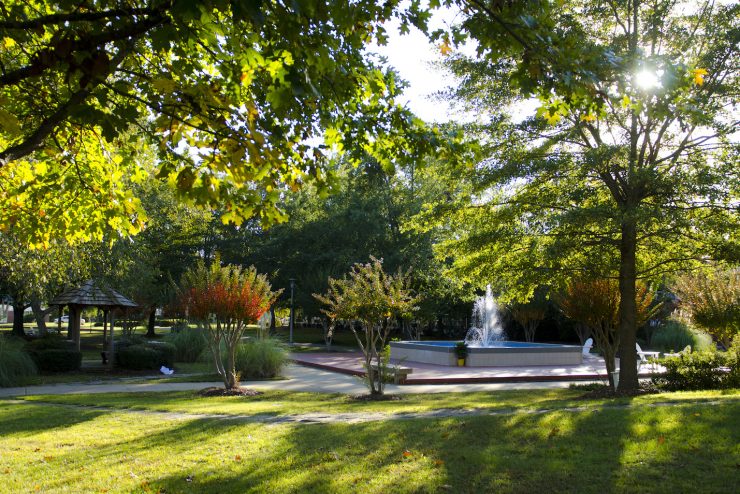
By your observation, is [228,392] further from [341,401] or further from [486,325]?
[486,325]

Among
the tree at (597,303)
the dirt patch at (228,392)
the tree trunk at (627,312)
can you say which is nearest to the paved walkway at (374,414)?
the dirt patch at (228,392)

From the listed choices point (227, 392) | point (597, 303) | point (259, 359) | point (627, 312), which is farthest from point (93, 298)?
point (627, 312)

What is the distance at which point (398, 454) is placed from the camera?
21.5ft

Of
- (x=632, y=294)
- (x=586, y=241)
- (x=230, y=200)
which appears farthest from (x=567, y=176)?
(x=230, y=200)

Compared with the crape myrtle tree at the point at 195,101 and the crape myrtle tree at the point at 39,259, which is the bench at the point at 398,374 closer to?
the crape myrtle tree at the point at 39,259

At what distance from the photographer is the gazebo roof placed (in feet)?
72.7

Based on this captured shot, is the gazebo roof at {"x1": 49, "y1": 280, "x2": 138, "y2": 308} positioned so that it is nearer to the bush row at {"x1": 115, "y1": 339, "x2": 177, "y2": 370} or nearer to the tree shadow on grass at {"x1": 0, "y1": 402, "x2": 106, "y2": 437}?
the bush row at {"x1": 115, "y1": 339, "x2": 177, "y2": 370}

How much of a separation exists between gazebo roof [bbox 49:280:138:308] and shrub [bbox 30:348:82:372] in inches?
72.3

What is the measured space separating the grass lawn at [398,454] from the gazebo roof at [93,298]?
13.3 meters

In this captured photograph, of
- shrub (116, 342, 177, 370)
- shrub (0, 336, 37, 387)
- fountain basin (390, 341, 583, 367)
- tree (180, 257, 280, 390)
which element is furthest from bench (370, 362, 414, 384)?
shrub (0, 336, 37, 387)

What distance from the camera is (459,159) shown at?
20.8 feet

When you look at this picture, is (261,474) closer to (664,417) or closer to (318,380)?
(664,417)

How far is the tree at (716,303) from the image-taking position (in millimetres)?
16938

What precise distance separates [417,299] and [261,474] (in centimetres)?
832
